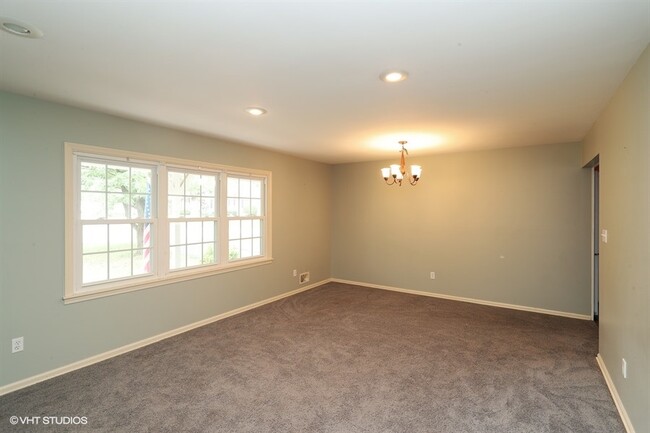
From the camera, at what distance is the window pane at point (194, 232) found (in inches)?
167

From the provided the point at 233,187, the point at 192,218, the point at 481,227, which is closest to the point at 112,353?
the point at 192,218

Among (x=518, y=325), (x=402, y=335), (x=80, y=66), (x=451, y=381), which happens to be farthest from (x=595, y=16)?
(x=518, y=325)

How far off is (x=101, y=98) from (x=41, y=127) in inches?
23.0

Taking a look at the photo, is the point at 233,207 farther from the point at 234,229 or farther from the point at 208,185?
the point at 208,185

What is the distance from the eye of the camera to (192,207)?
4.25 m

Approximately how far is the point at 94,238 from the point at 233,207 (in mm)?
1812

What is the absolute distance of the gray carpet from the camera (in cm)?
231

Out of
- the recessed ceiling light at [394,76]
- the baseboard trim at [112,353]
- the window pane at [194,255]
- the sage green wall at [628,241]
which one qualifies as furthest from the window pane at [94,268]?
the sage green wall at [628,241]

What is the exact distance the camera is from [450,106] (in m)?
3.02

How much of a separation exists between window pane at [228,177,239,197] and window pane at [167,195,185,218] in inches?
29.3

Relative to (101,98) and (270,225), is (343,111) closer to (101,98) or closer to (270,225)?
(101,98)

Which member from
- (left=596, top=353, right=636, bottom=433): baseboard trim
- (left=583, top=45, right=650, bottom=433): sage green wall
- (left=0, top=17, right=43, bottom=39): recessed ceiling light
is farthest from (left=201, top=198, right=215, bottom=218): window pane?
(left=596, top=353, right=636, bottom=433): baseboard trim

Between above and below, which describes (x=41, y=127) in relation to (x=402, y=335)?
above

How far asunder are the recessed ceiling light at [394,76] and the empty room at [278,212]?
22 millimetres
